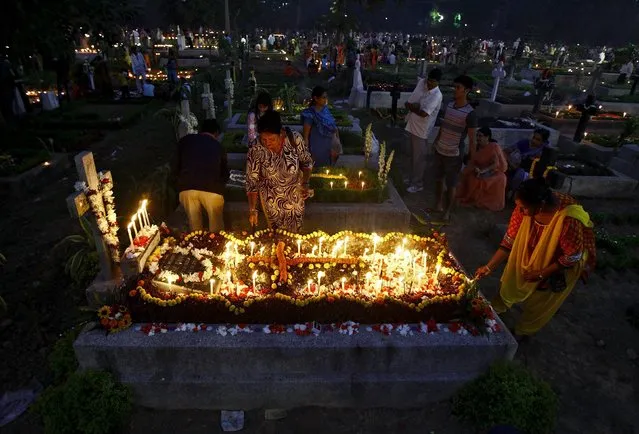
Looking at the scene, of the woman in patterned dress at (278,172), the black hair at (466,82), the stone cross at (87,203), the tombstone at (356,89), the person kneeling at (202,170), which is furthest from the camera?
the tombstone at (356,89)

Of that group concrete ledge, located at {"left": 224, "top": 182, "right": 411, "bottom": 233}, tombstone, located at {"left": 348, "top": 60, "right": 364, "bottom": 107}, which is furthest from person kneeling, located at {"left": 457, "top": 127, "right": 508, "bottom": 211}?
tombstone, located at {"left": 348, "top": 60, "right": 364, "bottom": 107}

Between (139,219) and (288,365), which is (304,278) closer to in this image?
(288,365)

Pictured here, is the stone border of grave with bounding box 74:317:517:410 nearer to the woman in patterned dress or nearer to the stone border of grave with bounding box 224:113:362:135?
the woman in patterned dress

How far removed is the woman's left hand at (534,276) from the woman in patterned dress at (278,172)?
2.69 m

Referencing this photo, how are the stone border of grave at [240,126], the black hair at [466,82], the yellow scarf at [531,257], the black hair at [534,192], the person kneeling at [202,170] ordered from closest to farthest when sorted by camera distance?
the black hair at [534,192] → the yellow scarf at [531,257] → the person kneeling at [202,170] → the black hair at [466,82] → the stone border of grave at [240,126]

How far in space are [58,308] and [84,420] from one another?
88.3 inches

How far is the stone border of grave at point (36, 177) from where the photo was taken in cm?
785

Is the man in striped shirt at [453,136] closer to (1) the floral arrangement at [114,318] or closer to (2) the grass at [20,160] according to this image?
(1) the floral arrangement at [114,318]

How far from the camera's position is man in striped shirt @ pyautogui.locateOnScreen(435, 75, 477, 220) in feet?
20.8

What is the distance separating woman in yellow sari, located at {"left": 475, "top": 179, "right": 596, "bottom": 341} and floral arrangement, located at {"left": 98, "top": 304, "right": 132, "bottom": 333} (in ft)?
11.2

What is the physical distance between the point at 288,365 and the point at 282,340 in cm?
26

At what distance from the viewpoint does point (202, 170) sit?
16.1 ft

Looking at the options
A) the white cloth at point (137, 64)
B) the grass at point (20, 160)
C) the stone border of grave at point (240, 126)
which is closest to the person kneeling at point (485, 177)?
the stone border of grave at point (240, 126)

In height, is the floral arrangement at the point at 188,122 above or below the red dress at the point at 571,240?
above
